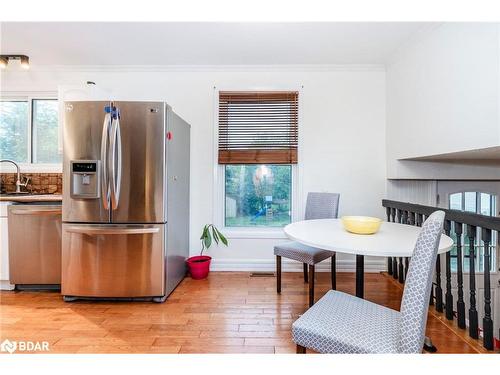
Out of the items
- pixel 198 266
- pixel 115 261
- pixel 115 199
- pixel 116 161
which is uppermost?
pixel 116 161

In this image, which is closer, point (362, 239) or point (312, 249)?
point (362, 239)

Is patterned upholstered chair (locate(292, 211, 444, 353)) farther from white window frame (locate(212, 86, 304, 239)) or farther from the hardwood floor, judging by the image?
white window frame (locate(212, 86, 304, 239))

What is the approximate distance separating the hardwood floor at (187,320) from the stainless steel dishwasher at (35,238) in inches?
11.0

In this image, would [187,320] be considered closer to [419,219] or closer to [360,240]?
[360,240]

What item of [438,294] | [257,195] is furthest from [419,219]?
[257,195]

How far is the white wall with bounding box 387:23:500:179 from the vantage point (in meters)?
1.66

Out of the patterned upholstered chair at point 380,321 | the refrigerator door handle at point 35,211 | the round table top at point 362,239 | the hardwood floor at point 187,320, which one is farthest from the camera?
the refrigerator door handle at point 35,211

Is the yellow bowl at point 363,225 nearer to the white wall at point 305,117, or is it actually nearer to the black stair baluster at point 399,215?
the black stair baluster at point 399,215

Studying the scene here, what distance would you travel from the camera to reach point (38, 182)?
10.4 feet

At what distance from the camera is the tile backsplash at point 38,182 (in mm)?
3154

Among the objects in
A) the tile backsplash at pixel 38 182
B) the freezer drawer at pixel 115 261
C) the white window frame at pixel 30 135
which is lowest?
the freezer drawer at pixel 115 261

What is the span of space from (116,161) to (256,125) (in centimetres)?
159

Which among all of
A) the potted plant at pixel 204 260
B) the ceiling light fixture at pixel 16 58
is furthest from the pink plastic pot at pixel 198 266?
the ceiling light fixture at pixel 16 58
